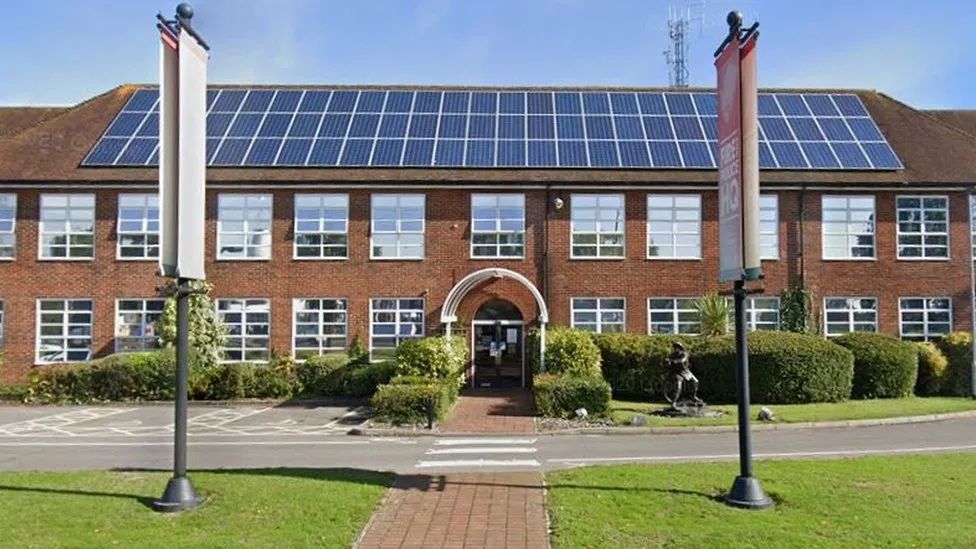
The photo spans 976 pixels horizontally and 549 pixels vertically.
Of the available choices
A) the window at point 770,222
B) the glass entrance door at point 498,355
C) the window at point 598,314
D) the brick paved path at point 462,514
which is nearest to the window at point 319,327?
the glass entrance door at point 498,355

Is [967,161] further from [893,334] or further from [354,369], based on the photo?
[354,369]

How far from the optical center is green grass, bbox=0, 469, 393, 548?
23.2 feet

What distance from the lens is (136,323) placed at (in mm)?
24141

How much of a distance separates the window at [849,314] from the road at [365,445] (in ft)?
22.7

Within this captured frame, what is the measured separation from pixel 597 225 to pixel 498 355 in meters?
4.95

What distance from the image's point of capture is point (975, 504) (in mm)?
8172

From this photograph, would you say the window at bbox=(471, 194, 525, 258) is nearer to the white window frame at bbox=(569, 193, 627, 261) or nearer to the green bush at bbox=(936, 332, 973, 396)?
the white window frame at bbox=(569, 193, 627, 261)

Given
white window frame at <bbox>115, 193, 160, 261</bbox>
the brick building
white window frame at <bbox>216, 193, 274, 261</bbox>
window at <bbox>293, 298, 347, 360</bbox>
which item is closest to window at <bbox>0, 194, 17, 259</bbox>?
the brick building

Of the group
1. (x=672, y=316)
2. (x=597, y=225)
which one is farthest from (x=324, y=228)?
(x=672, y=316)

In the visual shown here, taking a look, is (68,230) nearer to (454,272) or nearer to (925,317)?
(454,272)

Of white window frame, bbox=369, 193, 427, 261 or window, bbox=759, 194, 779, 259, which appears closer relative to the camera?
white window frame, bbox=369, 193, 427, 261

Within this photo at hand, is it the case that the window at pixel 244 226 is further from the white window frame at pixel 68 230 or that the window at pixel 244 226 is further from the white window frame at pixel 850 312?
the white window frame at pixel 850 312

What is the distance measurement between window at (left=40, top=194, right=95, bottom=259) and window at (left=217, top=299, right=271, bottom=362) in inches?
176

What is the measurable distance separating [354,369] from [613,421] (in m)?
8.54
